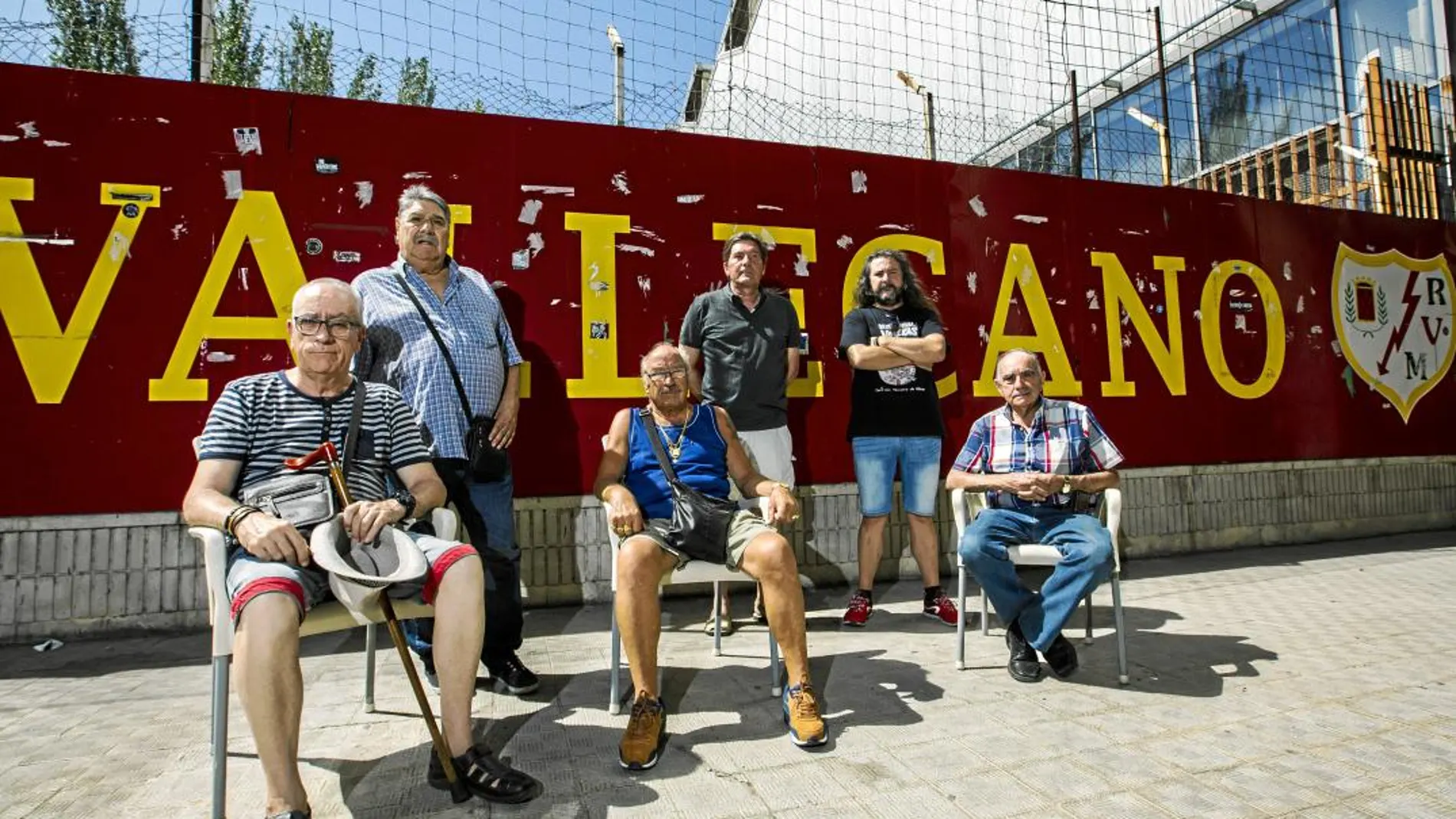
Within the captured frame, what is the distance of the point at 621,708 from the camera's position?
2.39 meters

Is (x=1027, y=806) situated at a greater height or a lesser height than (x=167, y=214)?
lesser

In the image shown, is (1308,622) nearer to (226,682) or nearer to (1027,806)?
(1027,806)

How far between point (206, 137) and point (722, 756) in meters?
3.56

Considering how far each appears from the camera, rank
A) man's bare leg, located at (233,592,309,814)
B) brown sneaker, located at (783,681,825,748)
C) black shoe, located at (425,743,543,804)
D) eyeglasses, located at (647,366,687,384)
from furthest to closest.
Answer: eyeglasses, located at (647,366,687,384) < brown sneaker, located at (783,681,825,748) < black shoe, located at (425,743,543,804) < man's bare leg, located at (233,592,309,814)

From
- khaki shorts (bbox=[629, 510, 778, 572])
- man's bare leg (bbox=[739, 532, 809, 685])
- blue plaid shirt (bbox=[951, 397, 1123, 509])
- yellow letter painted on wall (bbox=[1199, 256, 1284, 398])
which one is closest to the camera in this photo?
man's bare leg (bbox=[739, 532, 809, 685])

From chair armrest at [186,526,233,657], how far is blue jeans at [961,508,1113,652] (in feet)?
7.28

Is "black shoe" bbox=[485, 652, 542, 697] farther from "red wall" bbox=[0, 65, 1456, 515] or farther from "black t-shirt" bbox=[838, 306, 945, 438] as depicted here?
"black t-shirt" bbox=[838, 306, 945, 438]

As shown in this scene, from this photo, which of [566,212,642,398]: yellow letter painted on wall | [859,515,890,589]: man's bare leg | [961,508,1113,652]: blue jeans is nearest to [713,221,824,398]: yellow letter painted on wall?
[566,212,642,398]: yellow letter painted on wall

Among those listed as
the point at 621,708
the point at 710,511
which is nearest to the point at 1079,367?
the point at 710,511

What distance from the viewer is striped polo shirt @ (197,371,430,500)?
188 centimetres

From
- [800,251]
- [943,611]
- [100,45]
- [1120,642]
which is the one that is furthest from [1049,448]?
[100,45]

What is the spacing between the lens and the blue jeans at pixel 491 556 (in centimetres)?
255

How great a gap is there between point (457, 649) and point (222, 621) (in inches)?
19.9

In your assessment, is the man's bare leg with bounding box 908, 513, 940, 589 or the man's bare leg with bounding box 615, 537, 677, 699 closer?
the man's bare leg with bounding box 615, 537, 677, 699
